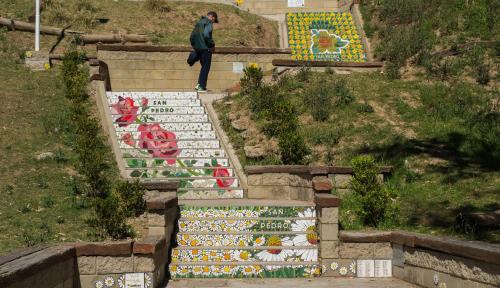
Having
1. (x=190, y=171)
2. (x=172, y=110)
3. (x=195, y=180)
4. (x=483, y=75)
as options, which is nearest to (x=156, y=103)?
(x=172, y=110)

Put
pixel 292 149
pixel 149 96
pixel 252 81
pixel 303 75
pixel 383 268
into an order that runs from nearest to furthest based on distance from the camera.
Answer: pixel 383 268 < pixel 292 149 < pixel 149 96 < pixel 252 81 < pixel 303 75

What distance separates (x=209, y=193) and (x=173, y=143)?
9.22 ft

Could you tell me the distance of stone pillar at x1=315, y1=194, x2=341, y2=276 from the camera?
37.2 feet

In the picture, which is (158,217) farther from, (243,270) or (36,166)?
(36,166)

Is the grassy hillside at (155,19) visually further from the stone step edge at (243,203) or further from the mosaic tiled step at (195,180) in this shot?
the stone step edge at (243,203)

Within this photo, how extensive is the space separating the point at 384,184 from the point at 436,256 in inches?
155

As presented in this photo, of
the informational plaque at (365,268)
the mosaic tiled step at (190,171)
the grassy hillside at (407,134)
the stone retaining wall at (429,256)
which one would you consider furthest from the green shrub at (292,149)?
the informational plaque at (365,268)

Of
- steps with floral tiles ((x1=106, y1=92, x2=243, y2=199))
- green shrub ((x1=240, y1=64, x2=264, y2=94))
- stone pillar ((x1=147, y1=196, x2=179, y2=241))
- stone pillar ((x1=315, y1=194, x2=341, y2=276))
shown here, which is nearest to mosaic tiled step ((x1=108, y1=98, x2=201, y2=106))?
steps with floral tiles ((x1=106, y1=92, x2=243, y2=199))

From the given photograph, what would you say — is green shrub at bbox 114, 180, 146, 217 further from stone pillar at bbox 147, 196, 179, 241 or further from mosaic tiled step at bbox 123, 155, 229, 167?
mosaic tiled step at bbox 123, 155, 229, 167

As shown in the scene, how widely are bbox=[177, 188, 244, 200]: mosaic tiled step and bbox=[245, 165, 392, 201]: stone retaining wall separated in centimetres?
37

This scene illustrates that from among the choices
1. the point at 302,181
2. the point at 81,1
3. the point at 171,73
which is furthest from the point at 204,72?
the point at 81,1

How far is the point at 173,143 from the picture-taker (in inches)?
675

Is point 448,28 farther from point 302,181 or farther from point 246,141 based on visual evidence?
point 302,181

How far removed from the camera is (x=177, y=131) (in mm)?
17781
